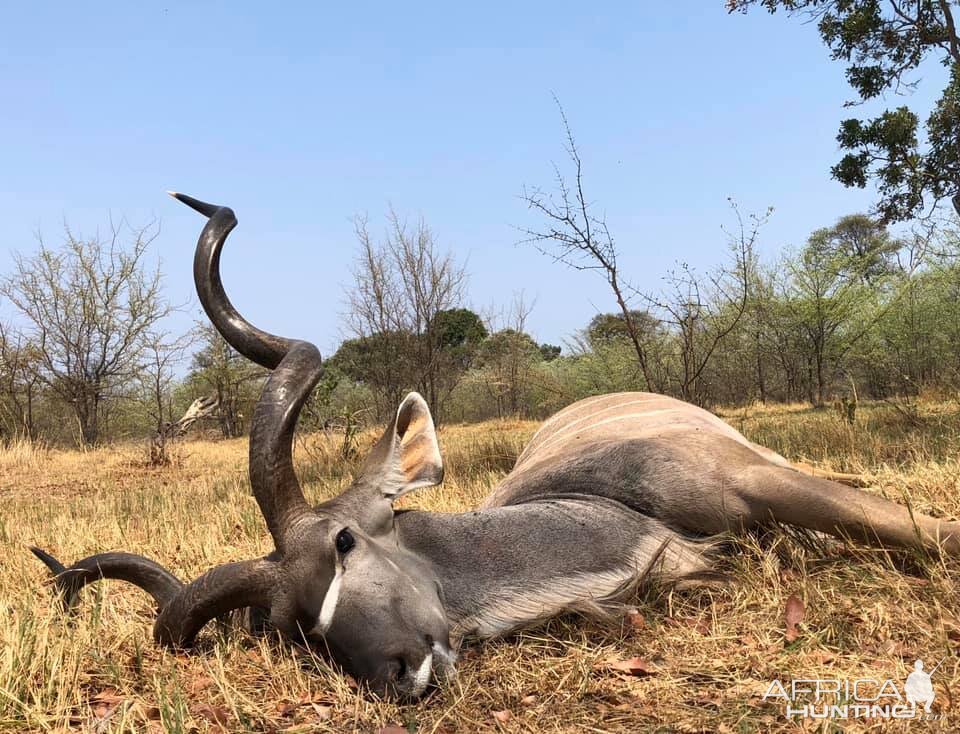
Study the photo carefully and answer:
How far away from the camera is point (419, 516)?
283 cm

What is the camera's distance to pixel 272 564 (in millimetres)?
2398

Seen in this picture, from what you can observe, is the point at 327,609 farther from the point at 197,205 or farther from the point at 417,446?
the point at 197,205

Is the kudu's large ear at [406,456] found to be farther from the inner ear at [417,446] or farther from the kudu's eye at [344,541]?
the kudu's eye at [344,541]

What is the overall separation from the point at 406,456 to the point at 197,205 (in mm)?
1319

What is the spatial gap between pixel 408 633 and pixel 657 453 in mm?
1502

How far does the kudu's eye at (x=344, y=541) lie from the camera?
7.86 feet

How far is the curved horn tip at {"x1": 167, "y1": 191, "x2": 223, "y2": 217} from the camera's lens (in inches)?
121

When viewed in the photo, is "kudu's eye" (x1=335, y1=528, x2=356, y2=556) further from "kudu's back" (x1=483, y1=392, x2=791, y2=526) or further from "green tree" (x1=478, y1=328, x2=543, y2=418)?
"green tree" (x1=478, y1=328, x2=543, y2=418)

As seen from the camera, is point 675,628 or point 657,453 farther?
point 657,453

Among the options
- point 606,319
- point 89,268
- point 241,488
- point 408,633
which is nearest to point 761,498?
point 408,633

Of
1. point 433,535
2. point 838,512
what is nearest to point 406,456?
point 433,535

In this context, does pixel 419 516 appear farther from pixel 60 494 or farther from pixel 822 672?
pixel 60 494

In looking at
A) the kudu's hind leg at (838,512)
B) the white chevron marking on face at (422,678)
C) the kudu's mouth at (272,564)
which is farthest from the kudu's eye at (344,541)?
the kudu's hind leg at (838,512)

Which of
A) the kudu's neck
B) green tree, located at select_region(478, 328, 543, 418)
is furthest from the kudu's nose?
green tree, located at select_region(478, 328, 543, 418)
